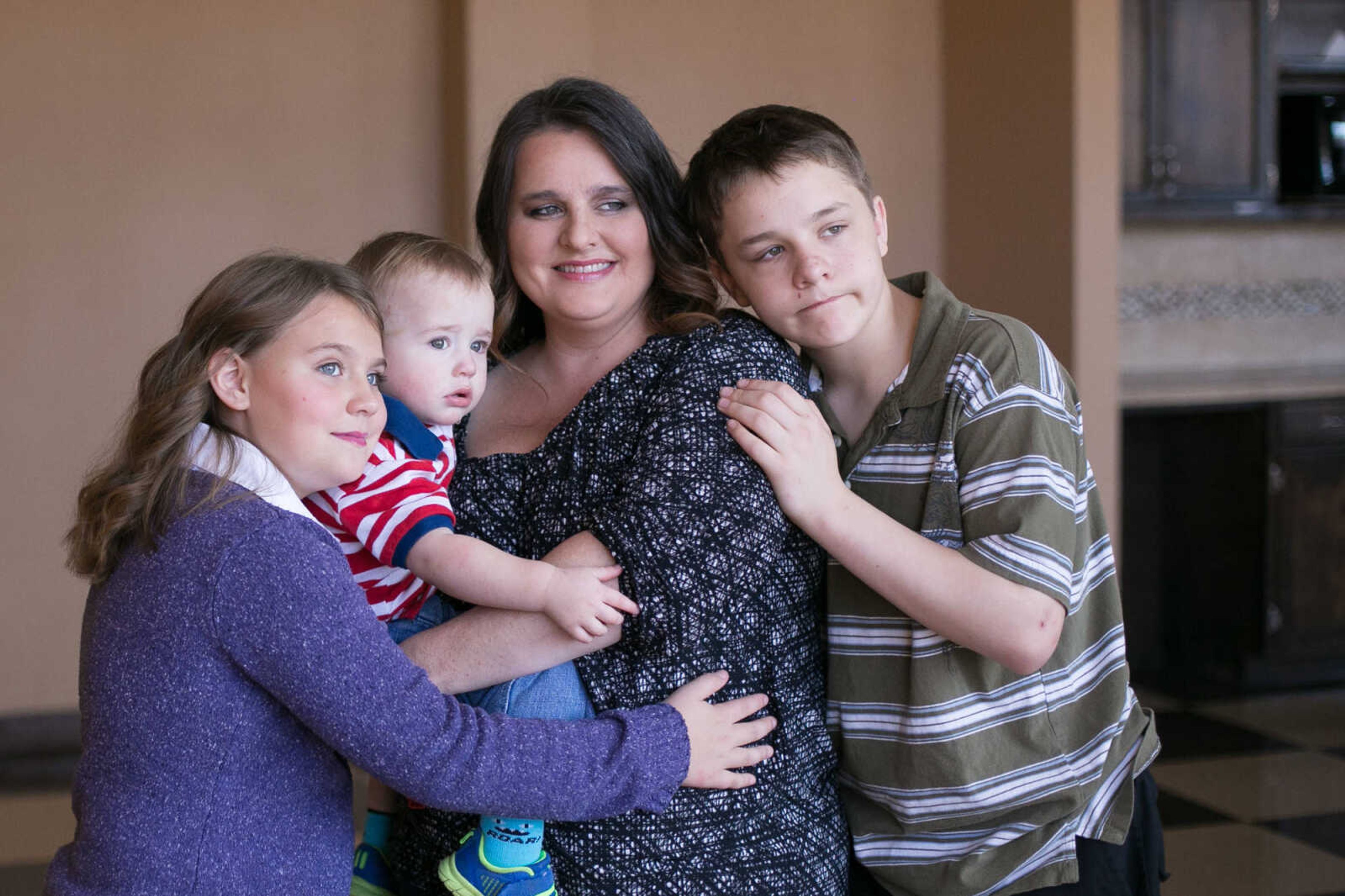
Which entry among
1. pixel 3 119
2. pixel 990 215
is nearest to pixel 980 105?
pixel 990 215

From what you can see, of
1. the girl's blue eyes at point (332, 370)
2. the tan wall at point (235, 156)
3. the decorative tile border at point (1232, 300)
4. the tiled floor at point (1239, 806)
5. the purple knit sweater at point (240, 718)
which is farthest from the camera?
the decorative tile border at point (1232, 300)

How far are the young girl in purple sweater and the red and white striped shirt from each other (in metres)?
0.13

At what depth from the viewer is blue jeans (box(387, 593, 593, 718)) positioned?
1602mm

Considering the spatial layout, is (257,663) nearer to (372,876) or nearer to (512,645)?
(512,645)

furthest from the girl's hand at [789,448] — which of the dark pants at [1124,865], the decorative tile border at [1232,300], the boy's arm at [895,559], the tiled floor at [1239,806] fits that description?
the decorative tile border at [1232,300]

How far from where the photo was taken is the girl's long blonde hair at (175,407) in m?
1.38

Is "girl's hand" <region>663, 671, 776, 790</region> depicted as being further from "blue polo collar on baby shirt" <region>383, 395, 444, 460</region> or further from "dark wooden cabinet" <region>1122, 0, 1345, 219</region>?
"dark wooden cabinet" <region>1122, 0, 1345, 219</region>

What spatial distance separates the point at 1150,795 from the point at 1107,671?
0.67ft

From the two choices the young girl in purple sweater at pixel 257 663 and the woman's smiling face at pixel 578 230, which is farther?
the woman's smiling face at pixel 578 230

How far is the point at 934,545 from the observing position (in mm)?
1604

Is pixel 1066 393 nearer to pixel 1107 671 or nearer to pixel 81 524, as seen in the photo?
pixel 1107 671

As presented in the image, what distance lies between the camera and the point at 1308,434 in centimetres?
510

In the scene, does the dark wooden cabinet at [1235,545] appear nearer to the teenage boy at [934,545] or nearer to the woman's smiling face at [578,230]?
the teenage boy at [934,545]

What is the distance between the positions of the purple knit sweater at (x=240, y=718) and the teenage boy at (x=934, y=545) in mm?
490
